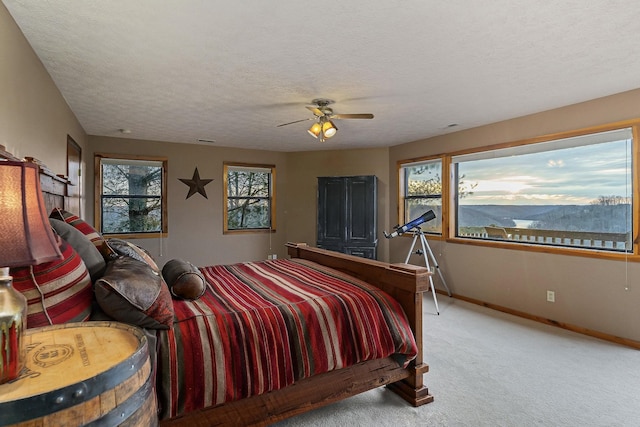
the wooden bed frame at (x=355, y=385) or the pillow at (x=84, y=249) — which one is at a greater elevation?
the pillow at (x=84, y=249)

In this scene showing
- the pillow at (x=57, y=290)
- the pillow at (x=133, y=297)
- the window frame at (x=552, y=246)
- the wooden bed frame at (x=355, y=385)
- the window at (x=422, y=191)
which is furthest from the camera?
the window at (x=422, y=191)

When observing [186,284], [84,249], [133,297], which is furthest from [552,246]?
[84,249]

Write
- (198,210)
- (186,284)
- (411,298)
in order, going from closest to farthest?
1. (186,284)
2. (411,298)
3. (198,210)

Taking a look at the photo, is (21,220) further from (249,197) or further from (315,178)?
(315,178)

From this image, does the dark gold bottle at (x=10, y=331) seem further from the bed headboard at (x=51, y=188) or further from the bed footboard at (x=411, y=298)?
the bed footboard at (x=411, y=298)

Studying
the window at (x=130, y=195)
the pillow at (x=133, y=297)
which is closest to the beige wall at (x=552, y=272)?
the pillow at (x=133, y=297)

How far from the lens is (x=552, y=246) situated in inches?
149

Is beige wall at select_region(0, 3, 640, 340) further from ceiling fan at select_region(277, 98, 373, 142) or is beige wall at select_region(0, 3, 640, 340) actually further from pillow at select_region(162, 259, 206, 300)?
ceiling fan at select_region(277, 98, 373, 142)

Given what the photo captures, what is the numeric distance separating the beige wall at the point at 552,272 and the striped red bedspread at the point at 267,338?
2527 mm

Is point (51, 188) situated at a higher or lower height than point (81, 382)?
higher

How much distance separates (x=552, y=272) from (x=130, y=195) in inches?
240

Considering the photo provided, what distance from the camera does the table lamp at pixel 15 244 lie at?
0.83 metres

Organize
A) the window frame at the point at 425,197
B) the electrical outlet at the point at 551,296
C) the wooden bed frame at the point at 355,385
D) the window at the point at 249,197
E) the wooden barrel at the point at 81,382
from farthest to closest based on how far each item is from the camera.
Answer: the window at the point at 249,197 → the window frame at the point at 425,197 → the electrical outlet at the point at 551,296 → the wooden bed frame at the point at 355,385 → the wooden barrel at the point at 81,382

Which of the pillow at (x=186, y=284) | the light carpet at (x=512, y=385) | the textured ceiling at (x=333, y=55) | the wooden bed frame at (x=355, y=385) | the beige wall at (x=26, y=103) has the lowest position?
the light carpet at (x=512, y=385)
